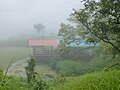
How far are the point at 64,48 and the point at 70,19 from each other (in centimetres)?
273

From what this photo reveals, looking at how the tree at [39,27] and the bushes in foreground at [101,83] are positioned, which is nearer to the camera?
the bushes in foreground at [101,83]

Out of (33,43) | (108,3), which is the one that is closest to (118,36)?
(108,3)

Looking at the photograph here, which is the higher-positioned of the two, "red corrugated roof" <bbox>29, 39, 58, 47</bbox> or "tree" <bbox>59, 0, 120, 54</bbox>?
"tree" <bbox>59, 0, 120, 54</bbox>

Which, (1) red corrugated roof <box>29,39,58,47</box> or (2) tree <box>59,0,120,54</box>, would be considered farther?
(1) red corrugated roof <box>29,39,58,47</box>

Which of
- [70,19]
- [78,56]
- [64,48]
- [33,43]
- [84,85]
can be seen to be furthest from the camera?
[33,43]

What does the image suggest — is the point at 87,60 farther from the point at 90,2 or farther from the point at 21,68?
the point at 90,2

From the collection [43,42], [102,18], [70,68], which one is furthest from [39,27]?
[102,18]

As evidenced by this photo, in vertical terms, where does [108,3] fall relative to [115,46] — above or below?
above

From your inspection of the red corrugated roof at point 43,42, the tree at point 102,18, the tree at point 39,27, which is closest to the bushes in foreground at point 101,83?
the tree at point 102,18

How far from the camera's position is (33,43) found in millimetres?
22797

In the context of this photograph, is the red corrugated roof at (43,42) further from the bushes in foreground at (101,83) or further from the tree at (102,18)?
the bushes in foreground at (101,83)

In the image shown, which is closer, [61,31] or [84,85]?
[84,85]

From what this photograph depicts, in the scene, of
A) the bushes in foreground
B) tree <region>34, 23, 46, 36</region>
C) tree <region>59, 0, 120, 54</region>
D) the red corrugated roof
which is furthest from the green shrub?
tree <region>34, 23, 46, 36</region>

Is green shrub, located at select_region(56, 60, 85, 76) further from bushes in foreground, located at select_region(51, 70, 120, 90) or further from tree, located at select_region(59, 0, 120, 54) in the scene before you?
bushes in foreground, located at select_region(51, 70, 120, 90)
